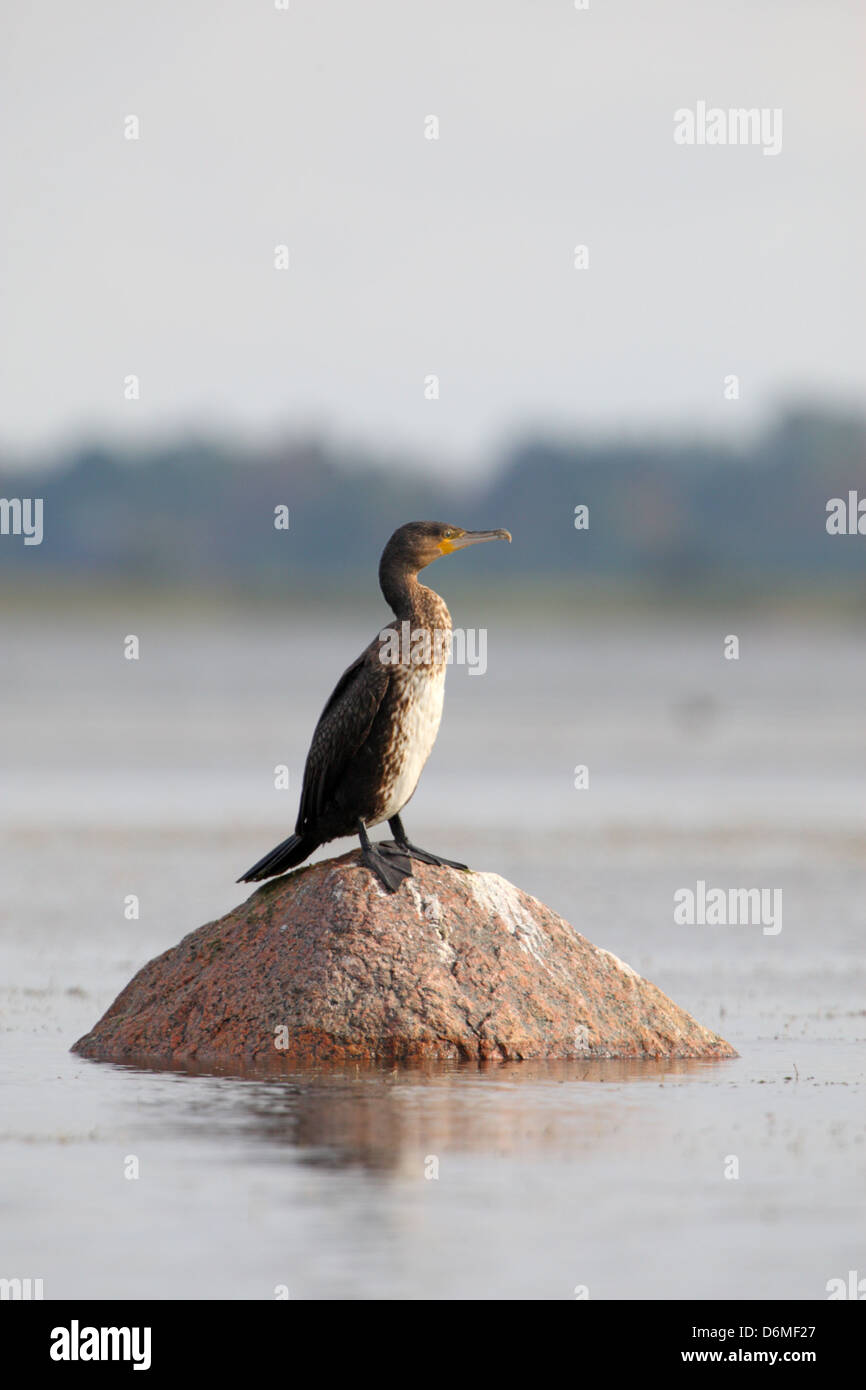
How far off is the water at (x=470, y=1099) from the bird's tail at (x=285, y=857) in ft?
3.98

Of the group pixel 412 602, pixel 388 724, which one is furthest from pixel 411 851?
pixel 412 602

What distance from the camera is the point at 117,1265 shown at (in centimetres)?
754

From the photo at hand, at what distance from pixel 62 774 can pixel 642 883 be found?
1279 centimetres

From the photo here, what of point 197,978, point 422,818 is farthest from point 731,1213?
point 422,818

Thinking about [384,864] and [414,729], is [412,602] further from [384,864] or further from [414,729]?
[384,864]

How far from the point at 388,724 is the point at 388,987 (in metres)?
1.19

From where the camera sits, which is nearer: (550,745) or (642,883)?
(642,883)

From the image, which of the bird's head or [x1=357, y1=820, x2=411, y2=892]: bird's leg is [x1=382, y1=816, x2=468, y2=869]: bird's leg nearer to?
[x1=357, y1=820, x2=411, y2=892]: bird's leg

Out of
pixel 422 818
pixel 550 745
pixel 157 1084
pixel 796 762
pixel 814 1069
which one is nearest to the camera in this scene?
pixel 157 1084

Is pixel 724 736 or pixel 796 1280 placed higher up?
pixel 724 736

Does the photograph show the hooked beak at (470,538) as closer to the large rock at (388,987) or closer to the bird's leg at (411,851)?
the bird's leg at (411,851)

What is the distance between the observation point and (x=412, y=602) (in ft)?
36.4
